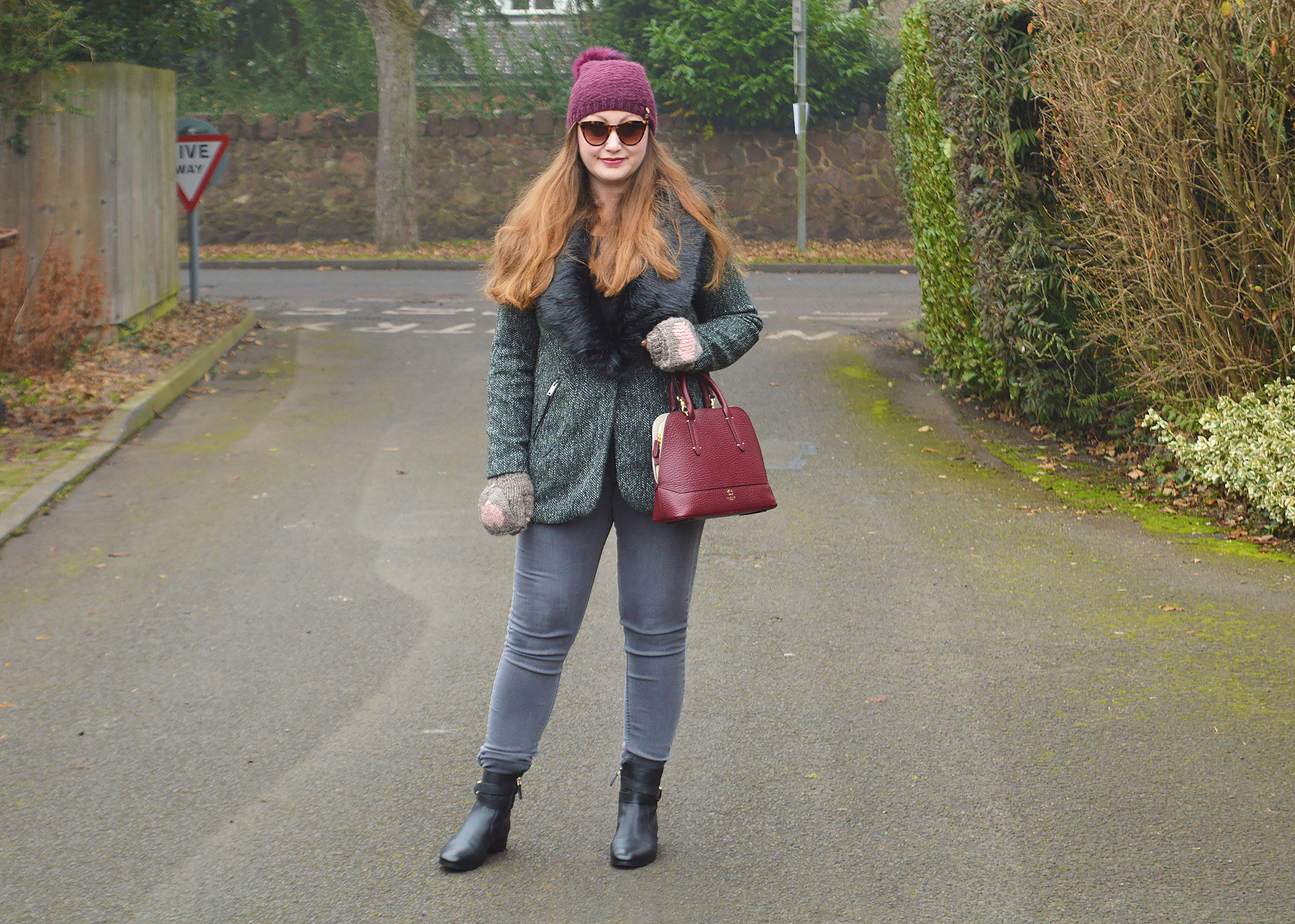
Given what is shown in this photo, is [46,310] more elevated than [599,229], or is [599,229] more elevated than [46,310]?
[599,229]

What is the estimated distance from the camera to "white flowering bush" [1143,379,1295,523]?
6.39m

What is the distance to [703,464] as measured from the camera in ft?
10.9

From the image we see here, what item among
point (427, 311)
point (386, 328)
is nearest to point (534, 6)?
point (427, 311)

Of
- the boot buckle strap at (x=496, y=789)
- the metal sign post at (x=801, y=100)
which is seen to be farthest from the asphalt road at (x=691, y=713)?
the metal sign post at (x=801, y=100)

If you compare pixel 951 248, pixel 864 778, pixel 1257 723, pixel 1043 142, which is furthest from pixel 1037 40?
pixel 864 778

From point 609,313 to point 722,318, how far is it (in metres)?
0.29

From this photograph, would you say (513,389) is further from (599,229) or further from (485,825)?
(485,825)

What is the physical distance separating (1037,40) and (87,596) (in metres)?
5.45

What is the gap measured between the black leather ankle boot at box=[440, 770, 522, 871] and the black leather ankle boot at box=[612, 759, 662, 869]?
0.89 feet

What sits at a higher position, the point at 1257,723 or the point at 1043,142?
the point at 1043,142

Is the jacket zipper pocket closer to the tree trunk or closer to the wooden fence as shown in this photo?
the wooden fence

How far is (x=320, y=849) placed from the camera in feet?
11.8

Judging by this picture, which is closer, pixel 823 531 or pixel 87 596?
pixel 87 596

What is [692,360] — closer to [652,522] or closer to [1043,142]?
[652,522]
